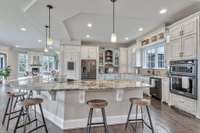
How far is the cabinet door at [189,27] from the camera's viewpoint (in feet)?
11.9

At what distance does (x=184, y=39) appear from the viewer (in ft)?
12.9

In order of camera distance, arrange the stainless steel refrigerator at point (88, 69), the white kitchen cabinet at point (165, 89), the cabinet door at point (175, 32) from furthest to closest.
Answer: the stainless steel refrigerator at point (88, 69)
the white kitchen cabinet at point (165, 89)
the cabinet door at point (175, 32)

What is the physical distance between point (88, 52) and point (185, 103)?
16.6 feet

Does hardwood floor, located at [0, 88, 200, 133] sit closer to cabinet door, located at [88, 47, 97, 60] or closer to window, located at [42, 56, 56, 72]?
cabinet door, located at [88, 47, 97, 60]

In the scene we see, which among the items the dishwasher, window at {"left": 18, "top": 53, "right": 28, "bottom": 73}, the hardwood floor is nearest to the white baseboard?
the hardwood floor

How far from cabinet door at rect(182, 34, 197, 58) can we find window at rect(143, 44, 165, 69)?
5.97 ft

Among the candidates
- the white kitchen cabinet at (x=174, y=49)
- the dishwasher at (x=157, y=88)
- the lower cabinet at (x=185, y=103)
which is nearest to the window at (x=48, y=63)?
the dishwasher at (x=157, y=88)

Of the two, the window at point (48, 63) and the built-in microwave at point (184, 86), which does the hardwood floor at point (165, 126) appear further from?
the window at point (48, 63)

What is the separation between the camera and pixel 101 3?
10.9 feet

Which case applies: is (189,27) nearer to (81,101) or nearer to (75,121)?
(81,101)

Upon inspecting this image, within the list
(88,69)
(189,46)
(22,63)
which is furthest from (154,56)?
(22,63)

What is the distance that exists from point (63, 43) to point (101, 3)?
14.8 feet

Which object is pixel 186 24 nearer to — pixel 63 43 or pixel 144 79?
pixel 144 79

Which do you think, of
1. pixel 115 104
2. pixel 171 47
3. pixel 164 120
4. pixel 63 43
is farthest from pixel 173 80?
pixel 63 43
